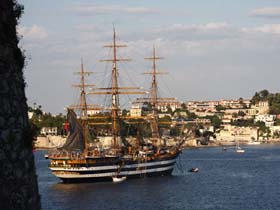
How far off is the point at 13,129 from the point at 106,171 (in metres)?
54.4

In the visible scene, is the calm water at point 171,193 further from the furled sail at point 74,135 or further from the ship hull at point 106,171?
the furled sail at point 74,135

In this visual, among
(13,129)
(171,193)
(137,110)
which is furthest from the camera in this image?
(137,110)

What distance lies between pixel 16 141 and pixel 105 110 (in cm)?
6520

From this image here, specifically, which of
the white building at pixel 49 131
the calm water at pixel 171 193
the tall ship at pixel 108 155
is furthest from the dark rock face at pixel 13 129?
the white building at pixel 49 131

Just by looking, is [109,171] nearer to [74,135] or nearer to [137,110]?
[74,135]

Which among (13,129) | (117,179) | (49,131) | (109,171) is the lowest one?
(117,179)

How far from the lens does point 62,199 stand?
159 ft

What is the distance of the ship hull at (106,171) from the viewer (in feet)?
195

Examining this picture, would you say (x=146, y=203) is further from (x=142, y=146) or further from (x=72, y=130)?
(x=142, y=146)

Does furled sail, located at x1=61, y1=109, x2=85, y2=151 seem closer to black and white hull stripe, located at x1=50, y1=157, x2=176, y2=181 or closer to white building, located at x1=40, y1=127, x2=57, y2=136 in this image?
black and white hull stripe, located at x1=50, y1=157, x2=176, y2=181

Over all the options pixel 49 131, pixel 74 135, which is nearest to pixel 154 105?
pixel 74 135

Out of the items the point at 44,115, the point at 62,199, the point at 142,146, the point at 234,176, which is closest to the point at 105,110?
the point at 142,146

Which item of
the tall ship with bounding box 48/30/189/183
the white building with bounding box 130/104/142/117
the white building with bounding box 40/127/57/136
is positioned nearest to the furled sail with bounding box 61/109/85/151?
the tall ship with bounding box 48/30/189/183

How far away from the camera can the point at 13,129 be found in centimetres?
669
